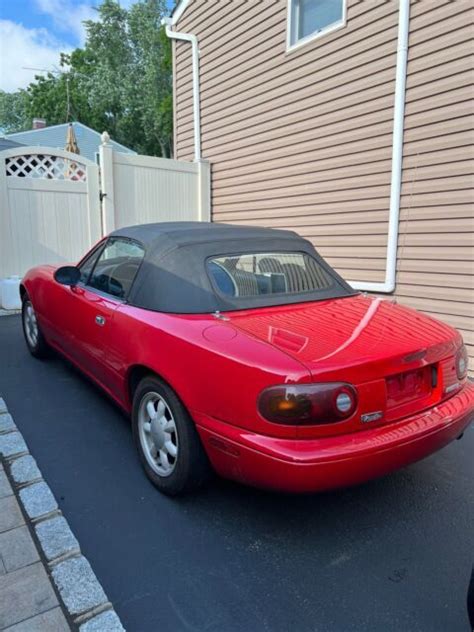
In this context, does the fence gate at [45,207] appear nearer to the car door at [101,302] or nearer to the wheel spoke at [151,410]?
the car door at [101,302]

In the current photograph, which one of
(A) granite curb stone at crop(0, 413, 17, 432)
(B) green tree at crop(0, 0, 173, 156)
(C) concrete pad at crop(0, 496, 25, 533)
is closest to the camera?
(C) concrete pad at crop(0, 496, 25, 533)

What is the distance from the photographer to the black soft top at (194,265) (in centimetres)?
252

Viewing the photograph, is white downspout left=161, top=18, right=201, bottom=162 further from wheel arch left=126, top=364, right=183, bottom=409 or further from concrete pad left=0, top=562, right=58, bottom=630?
concrete pad left=0, top=562, right=58, bottom=630

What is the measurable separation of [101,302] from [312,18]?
5.23 m

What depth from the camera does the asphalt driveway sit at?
1.75 m

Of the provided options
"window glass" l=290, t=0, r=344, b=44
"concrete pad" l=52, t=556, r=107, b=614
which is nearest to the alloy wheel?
"concrete pad" l=52, t=556, r=107, b=614

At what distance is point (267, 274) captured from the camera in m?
2.89

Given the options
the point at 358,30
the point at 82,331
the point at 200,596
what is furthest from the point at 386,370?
the point at 358,30

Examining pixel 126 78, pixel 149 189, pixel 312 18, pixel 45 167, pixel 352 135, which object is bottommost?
pixel 149 189

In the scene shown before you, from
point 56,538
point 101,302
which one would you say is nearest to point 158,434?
point 56,538

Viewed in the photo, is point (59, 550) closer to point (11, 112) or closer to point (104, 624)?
point (104, 624)

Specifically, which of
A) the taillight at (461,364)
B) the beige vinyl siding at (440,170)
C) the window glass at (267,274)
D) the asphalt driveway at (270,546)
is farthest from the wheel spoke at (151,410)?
the beige vinyl siding at (440,170)

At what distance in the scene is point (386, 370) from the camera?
1995mm

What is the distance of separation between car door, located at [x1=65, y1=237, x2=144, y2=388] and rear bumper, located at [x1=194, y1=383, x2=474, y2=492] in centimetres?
107
